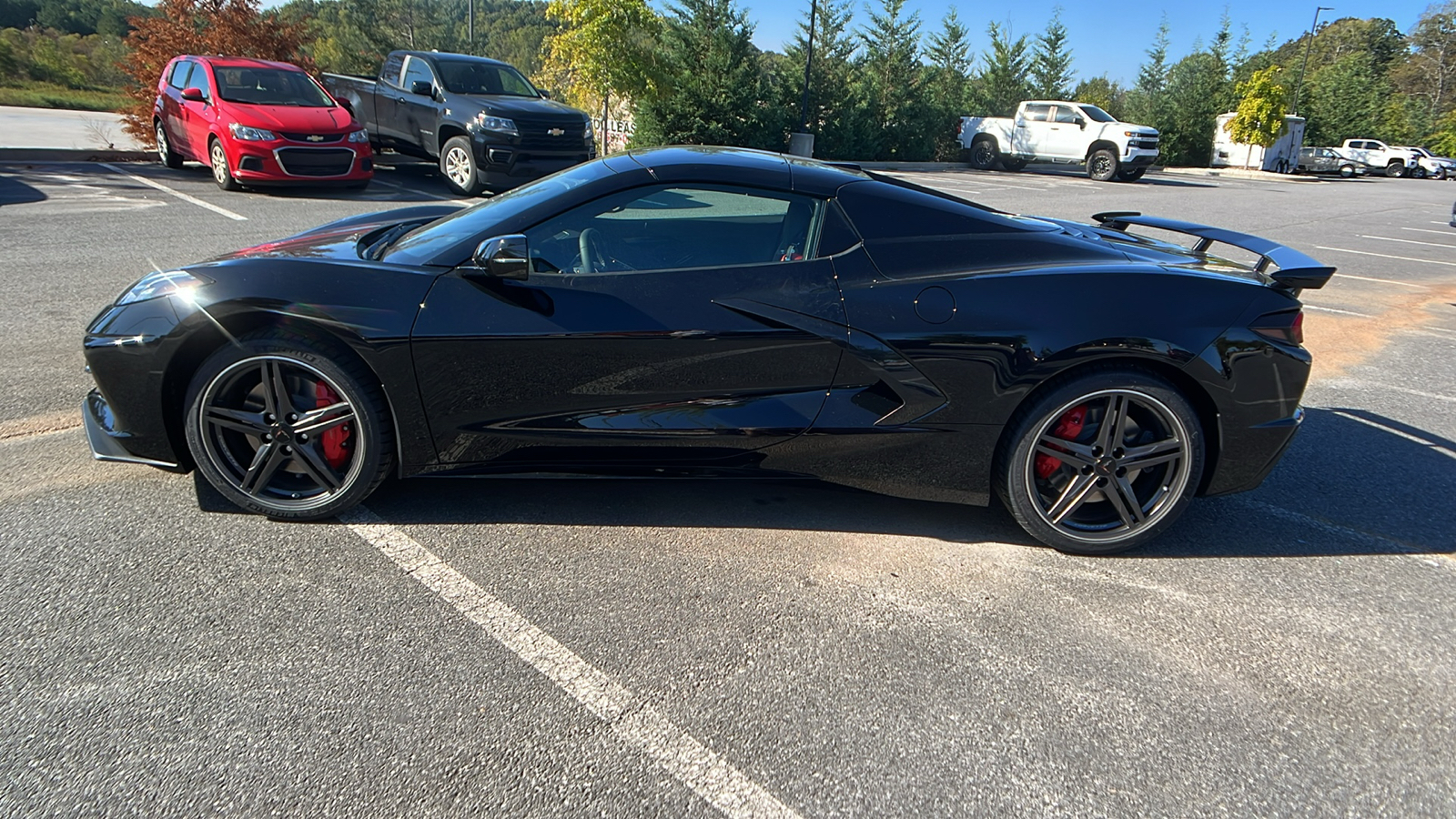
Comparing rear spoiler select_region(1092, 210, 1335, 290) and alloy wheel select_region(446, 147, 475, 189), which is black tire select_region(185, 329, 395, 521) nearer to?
rear spoiler select_region(1092, 210, 1335, 290)

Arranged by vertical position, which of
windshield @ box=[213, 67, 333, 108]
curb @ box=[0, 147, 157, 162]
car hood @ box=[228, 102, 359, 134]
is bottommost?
curb @ box=[0, 147, 157, 162]

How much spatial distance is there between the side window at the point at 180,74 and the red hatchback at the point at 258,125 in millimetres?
18


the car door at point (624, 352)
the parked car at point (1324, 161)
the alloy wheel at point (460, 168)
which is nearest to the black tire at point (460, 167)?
the alloy wheel at point (460, 168)

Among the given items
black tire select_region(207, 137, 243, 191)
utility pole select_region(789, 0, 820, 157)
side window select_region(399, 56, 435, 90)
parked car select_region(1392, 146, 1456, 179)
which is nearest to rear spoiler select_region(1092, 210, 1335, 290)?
black tire select_region(207, 137, 243, 191)

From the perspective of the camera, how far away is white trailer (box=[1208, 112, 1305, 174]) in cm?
3691

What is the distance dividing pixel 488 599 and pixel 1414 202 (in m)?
29.4

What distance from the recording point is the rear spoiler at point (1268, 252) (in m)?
3.39

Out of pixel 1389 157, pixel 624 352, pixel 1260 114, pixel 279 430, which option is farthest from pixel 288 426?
pixel 1389 157

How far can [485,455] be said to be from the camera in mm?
3238

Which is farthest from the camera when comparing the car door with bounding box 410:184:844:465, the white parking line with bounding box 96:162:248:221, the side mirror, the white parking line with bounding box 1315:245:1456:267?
the white parking line with bounding box 1315:245:1456:267

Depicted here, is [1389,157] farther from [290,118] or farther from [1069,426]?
[1069,426]

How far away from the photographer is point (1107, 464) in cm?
334

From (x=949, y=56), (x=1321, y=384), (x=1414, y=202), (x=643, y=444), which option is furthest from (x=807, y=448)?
(x=949, y=56)

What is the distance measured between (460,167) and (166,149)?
4.56 metres
